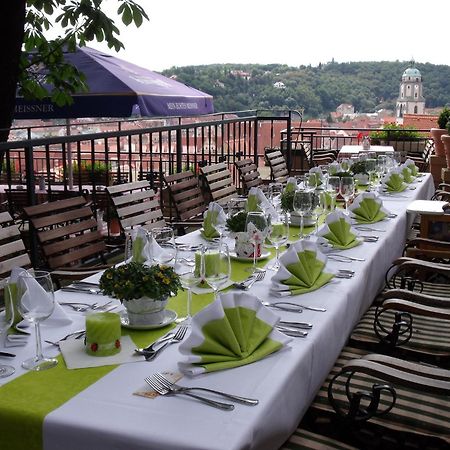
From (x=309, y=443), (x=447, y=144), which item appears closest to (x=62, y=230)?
(x=309, y=443)

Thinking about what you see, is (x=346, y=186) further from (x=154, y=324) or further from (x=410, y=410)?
(x=154, y=324)

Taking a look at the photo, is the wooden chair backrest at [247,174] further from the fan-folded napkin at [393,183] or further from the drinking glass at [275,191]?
the drinking glass at [275,191]

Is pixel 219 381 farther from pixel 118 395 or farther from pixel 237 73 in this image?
pixel 237 73

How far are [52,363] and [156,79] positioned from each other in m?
6.99

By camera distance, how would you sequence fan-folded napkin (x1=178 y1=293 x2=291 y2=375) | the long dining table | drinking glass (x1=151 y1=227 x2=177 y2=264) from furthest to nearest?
drinking glass (x1=151 y1=227 x2=177 y2=264), fan-folded napkin (x1=178 y1=293 x2=291 y2=375), the long dining table

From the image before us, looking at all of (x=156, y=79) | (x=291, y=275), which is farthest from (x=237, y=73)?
(x=291, y=275)

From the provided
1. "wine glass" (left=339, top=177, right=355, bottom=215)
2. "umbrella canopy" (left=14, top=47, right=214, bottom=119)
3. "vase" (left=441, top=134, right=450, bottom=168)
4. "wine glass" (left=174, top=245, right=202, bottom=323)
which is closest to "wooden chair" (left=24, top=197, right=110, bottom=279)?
"wine glass" (left=174, top=245, right=202, bottom=323)

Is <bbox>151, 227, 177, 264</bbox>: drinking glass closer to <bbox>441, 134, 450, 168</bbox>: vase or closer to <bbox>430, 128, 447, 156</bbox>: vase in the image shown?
<bbox>441, 134, 450, 168</bbox>: vase

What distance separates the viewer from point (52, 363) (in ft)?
5.49

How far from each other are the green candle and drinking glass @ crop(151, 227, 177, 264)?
22.9 inches

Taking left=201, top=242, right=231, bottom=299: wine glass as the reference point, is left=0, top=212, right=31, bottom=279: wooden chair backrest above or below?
below

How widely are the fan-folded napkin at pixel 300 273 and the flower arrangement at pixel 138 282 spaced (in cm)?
52

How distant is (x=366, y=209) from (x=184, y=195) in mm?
1608

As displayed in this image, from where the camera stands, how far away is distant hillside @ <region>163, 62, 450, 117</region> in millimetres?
Result: 13398
